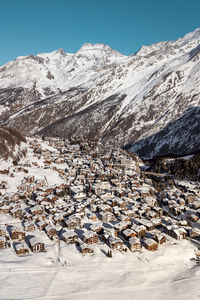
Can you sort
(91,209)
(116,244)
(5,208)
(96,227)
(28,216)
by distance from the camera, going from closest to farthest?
(116,244) → (96,227) → (28,216) → (5,208) → (91,209)

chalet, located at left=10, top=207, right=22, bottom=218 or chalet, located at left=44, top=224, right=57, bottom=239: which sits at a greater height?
chalet, located at left=10, top=207, right=22, bottom=218

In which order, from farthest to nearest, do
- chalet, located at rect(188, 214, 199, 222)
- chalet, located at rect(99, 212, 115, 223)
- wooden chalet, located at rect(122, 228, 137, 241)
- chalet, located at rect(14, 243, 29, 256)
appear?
chalet, located at rect(188, 214, 199, 222), chalet, located at rect(99, 212, 115, 223), wooden chalet, located at rect(122, 228, 137, 241), chalet, located at rect(14, 243, 29, 256)

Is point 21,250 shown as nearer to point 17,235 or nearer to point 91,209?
point 17,235

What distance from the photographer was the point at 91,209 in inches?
2219

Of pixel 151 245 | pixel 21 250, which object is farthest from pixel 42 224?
pixel 151 245

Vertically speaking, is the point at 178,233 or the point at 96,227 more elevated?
the point at 96,227

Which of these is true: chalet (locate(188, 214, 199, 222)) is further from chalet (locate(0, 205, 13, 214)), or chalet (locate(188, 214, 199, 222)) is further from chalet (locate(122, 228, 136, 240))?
chalet (locate(0, 205, 13, 214))

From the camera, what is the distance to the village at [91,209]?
4162 centimetres

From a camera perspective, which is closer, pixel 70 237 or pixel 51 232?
pixel 70 237

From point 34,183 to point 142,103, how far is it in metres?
147

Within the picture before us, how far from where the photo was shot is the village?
4162 centimetres

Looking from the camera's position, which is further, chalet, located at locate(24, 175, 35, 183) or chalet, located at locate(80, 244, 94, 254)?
chalet, located at locate(24, 175, 35, 183)

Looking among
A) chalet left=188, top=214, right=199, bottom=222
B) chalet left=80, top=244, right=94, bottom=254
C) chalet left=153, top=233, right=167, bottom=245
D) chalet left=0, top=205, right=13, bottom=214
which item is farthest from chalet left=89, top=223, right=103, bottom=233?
chalet left=0, top=205, right=13, bottom=214

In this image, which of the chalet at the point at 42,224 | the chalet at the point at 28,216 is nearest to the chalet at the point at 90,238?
the chalet at the point at 42,224
